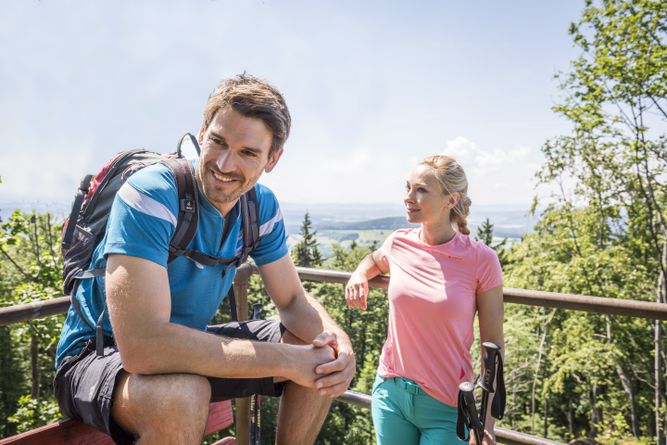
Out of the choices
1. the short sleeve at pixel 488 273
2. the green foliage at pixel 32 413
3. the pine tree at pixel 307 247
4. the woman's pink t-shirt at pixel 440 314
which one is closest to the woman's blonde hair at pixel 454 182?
the woman's pink t-shirt at pixel 440 314

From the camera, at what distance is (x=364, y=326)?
3966 cm

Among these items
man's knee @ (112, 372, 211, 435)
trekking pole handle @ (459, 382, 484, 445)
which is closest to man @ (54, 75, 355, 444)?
man's knee @ (112, 372, 211, 435)

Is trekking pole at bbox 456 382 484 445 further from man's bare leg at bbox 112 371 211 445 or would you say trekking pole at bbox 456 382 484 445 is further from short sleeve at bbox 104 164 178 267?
short sleeve at bbox 104 164 178 267

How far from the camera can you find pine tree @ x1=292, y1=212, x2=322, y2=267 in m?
54.0

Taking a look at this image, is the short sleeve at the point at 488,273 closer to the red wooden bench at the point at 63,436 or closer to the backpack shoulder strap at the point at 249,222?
the backpack shoulder strap at the point at 249,222

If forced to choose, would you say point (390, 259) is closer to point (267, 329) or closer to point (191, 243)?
point (267, 329)

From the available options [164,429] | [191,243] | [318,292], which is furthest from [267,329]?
[318,292]

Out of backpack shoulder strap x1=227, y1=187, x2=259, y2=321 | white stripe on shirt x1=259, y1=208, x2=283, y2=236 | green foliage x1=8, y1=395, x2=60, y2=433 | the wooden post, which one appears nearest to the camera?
backpack shoulder strap x1=227, y1=187, x2=259, y2=321

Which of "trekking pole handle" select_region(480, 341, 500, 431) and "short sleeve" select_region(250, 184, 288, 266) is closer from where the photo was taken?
"trekking pole handle" select_region(480, 341, 500, 431)

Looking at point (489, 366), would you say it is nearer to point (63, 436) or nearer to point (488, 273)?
point (488, 273)

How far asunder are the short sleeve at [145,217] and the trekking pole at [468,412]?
1134mm

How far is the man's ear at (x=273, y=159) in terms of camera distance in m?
1.90

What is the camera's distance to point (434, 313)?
2.26 metres

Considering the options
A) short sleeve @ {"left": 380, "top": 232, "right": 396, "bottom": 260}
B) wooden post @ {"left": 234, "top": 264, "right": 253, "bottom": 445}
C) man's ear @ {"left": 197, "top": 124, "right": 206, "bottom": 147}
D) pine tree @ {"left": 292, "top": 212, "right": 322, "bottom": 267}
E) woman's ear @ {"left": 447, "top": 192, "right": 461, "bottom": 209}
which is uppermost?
man's ear @ {"left": 197, "top": 124, "right": 206, "bottom": 147}
